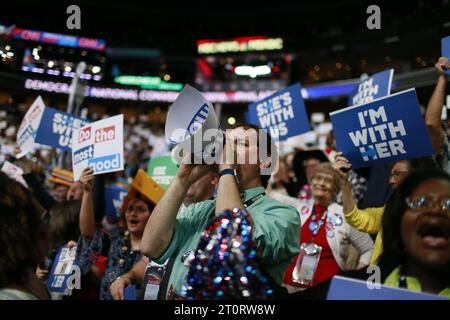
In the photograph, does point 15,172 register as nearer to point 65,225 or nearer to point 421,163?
point 65,225

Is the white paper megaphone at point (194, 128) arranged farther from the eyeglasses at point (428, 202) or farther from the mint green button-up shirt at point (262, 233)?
the eyeglasses at point (428, 202)

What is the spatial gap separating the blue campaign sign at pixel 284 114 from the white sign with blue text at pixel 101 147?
1.70 meters

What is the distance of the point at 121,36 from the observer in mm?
26078

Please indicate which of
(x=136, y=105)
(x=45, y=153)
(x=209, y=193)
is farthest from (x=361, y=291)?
(x=136, y=105)

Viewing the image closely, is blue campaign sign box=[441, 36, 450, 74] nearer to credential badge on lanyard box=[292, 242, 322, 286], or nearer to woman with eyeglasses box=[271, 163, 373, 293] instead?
woman with eyeglasses box=[271, 163, 373, 293]

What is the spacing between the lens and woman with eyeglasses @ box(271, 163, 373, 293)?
3180 millimetres

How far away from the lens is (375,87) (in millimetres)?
3871

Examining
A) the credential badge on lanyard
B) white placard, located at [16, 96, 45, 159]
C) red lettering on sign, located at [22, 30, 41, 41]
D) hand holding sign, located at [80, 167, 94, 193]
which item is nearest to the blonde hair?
the credential badge on lanyard

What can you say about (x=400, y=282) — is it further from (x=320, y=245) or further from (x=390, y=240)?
(x=320, y=245)

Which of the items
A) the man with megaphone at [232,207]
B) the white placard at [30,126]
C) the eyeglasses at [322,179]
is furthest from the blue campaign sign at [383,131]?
the white placard at [30,126]

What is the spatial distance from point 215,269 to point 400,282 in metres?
0.58

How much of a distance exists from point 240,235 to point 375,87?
2.93 metres

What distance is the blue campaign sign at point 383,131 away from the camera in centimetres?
267

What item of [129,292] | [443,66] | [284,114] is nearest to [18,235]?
[129,292]
